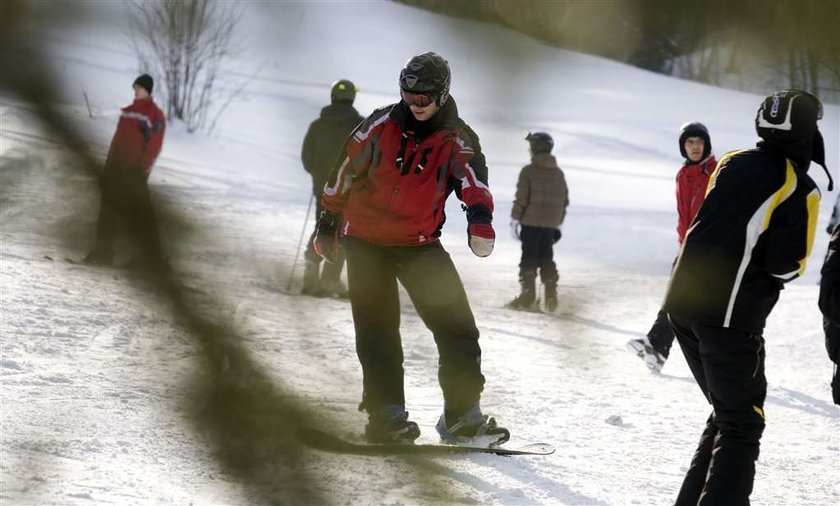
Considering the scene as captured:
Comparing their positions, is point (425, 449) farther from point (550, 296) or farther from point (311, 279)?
point (550, 296)

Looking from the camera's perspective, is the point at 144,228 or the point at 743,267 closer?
the point at 144,228

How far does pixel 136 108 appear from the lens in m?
6.96

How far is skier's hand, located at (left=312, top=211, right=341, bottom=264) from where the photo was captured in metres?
4.13

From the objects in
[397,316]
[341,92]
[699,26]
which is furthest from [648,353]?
[699,26]

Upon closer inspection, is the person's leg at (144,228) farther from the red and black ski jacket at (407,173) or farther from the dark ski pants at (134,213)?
the red and black ski jacket at (407,173)

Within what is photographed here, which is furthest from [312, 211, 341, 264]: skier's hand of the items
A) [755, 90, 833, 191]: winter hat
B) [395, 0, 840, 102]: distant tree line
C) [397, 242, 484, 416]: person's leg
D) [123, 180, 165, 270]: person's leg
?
[123, 180, 165, 270]: person's leg

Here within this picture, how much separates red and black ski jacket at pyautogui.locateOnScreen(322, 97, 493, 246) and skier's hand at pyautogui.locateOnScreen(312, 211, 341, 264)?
4.1 inches

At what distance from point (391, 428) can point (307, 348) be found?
223 centimetres

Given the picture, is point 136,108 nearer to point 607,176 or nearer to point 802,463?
point 802,463

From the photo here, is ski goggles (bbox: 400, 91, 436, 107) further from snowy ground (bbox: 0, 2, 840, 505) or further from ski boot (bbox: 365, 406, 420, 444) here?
ski boot (bbox: 365, 406, 420, 444)

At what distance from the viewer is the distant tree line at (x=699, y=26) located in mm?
1113

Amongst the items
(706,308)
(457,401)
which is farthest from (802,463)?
(706,308)

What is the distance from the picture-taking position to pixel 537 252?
9.28 meters

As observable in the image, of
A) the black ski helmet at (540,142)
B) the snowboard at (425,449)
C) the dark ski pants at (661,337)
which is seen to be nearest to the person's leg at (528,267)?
the black ski helmet at (540,142)
